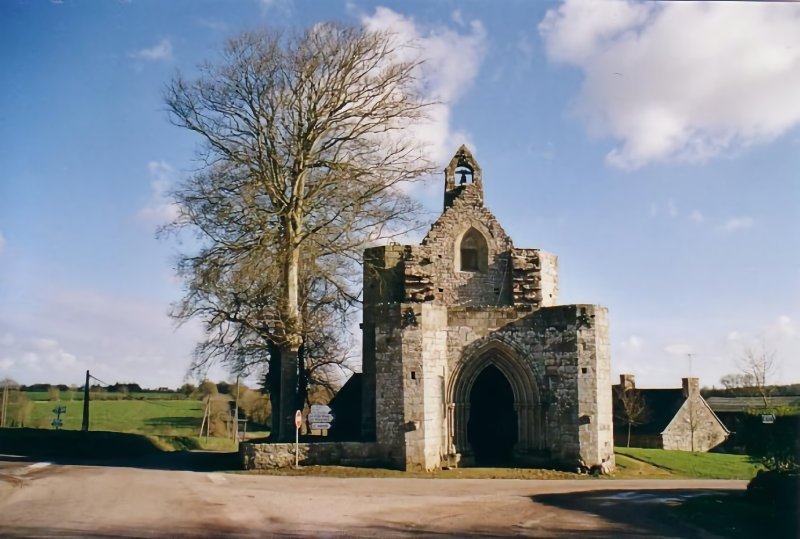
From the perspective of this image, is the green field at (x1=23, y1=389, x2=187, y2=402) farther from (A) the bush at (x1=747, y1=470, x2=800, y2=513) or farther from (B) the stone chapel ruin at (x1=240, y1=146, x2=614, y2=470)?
(A) the bush at (x1=747, y1=470, x2=800, y2=513)

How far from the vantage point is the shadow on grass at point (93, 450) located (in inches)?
997

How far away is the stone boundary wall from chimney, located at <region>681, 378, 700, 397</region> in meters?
32.0

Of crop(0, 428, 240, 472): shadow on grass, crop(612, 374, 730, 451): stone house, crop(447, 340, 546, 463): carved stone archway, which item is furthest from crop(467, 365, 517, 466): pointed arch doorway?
crop(612, 374, 730, 451): stone house

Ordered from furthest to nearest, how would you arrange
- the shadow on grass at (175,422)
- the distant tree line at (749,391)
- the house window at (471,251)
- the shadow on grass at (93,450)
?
the shadow on grass at (175,422)
the distant tree line at (749,391)
the house window at (471,251)
the shadow on grass at (93,450)

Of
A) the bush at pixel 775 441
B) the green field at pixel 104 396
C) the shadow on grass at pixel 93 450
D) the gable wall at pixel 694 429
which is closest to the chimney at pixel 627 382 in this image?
the gable wall at pixel 694 429

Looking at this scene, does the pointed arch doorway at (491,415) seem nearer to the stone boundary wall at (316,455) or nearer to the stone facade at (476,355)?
the stone facade at (476,355)

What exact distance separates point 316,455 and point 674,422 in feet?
103

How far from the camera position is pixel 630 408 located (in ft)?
142

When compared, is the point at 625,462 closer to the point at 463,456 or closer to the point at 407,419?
the point at 463,456

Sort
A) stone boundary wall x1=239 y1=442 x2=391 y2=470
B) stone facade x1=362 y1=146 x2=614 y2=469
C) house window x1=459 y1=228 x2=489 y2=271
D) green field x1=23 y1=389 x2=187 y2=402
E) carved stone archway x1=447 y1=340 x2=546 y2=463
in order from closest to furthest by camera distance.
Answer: stone boundary wall x1=239 y1=442 x2=391 y2=470, stone facade x1=362 y1=146 x2=614 y2=469, carved stone archway x1=447 y1=340 x2=546 y2=463, house window x1=459 y1=228 x2=489 y2=271, green field x1=23 y1=389 x2=187 y2=402

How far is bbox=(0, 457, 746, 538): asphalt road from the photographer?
11.8 metres

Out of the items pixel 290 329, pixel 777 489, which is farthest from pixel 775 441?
pixel 290 329

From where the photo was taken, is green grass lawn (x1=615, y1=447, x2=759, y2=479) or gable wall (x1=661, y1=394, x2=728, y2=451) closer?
green grass lawn (x1=615, y1=447, x2=759, y2=479)

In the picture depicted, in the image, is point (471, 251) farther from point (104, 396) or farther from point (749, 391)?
point (104, 396)
